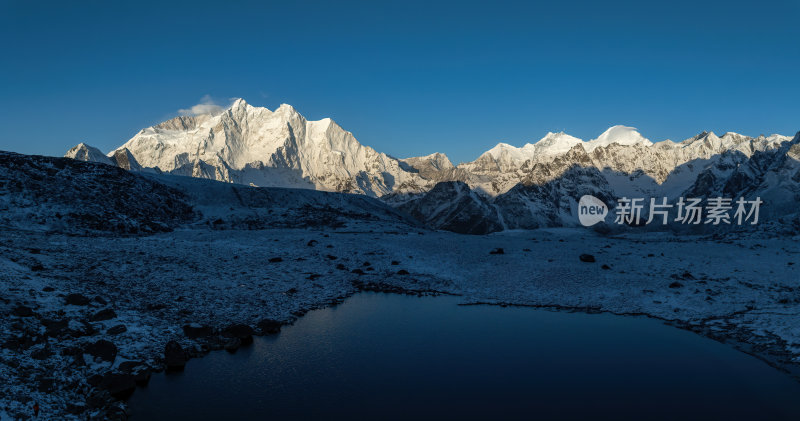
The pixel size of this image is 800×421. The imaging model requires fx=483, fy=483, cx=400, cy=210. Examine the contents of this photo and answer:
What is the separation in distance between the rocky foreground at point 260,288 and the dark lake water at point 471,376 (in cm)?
217

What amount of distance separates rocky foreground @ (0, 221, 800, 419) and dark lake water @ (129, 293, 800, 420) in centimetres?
217

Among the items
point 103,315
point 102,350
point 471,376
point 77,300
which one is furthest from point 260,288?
point 471,376

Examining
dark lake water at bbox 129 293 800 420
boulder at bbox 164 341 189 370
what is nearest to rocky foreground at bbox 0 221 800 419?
boulder at bbox 164 341 189 370

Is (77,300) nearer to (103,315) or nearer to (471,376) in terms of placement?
(103,315)

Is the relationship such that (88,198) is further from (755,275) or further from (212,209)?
(755,275)

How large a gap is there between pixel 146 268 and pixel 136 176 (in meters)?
51.9

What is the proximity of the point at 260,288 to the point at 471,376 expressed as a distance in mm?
19927

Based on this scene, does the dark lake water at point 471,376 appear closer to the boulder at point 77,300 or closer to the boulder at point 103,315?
the boulder at point 103,315

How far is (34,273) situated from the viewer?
3111 centimetres

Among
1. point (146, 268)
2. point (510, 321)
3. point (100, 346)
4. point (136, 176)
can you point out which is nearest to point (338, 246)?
point (146, 268)

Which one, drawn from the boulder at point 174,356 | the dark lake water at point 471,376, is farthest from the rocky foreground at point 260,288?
the dark lake water at point 471,376

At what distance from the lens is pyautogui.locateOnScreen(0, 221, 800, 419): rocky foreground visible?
72.4ft

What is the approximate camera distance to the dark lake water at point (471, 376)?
68.2 ft

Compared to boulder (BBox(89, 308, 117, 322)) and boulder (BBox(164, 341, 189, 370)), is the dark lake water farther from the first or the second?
boulder (BBox(89, 308, 117, 322))
